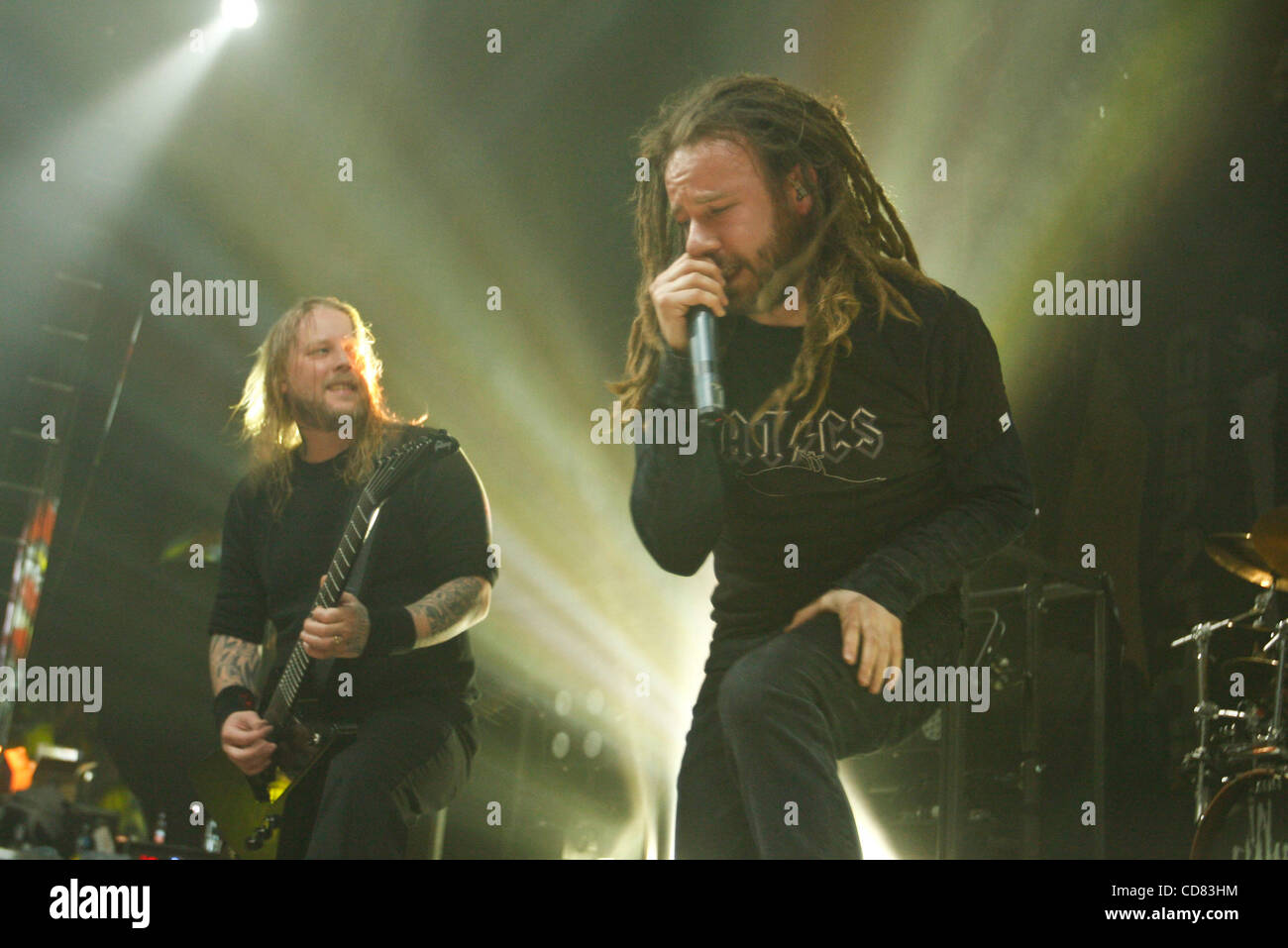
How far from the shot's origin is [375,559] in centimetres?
261

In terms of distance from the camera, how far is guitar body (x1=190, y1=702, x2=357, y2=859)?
2.46 m

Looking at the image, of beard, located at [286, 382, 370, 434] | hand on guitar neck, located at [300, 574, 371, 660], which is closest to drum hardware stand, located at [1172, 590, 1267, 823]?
hand on guitar neck, located at [300, 574, 371, 660]

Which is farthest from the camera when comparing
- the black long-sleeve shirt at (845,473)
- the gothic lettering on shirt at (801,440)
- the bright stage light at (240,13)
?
the bright stage light at (240,13)

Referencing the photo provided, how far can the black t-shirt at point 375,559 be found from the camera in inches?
99.8

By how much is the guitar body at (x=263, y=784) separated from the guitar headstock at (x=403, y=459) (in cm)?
53

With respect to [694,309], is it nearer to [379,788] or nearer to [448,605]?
[448,605]

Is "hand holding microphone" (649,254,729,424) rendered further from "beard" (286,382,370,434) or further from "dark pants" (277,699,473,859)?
"beard" (286,382,370,434)

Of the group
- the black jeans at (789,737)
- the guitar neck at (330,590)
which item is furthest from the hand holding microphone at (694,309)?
the guitar neck at (330,590)

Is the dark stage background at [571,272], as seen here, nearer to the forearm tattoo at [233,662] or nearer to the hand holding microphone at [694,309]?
the forearm tattoo at [233,662]

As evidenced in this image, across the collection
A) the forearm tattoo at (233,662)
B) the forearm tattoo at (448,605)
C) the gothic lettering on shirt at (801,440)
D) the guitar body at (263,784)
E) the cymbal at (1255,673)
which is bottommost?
the guitar body at (263,784)

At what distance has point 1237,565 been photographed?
113 inches

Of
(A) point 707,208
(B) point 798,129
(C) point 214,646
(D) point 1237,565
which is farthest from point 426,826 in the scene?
(D) point 1237,565
